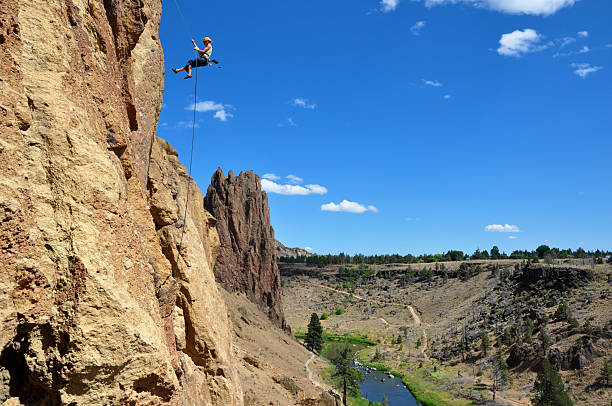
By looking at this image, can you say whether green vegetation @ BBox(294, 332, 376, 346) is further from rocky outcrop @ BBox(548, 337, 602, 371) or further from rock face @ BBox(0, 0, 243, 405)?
rock face @ BBox(0, 0, 243, 405)

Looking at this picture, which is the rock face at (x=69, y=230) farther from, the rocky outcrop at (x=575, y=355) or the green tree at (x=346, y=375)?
the rocky outcrop at (x=575, y=355)

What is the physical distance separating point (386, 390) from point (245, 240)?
36517 millimetres

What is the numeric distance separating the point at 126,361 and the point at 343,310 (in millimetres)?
117228

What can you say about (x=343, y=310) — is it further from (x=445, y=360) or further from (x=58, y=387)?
(x=58, y=387)

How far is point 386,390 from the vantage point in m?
60.8

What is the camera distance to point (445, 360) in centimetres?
7081

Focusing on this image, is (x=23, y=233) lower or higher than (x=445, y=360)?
higher

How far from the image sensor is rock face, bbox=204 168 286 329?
70.9 m

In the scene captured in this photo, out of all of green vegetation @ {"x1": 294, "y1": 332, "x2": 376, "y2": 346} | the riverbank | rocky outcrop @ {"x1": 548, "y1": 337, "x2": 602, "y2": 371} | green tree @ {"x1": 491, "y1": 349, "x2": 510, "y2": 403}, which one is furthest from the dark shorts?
green vegetation @ {"x1": 294, "y1": 332, "x2": 376, "y2": 346}

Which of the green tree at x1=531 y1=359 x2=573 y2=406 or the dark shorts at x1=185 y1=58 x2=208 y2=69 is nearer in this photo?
the dark shorts at x1=185 y1=58 x2=208 y2=69

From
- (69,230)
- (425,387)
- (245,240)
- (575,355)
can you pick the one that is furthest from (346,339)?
(69,230)

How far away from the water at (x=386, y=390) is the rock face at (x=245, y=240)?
62.8ft

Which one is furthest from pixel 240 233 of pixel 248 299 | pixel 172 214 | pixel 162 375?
pixel 162 375

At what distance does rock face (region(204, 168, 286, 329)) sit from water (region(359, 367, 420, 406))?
753 inches
